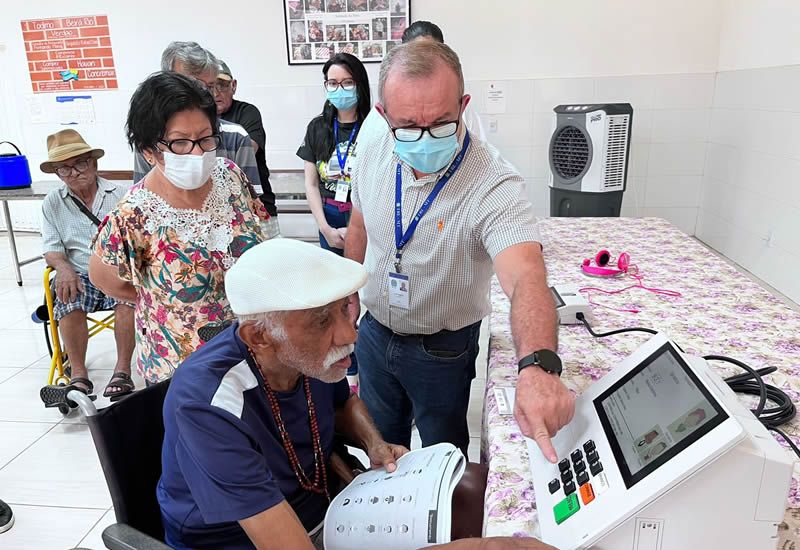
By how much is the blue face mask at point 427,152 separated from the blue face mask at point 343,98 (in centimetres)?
152

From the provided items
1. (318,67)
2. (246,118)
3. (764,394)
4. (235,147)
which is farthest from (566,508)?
(318,67)

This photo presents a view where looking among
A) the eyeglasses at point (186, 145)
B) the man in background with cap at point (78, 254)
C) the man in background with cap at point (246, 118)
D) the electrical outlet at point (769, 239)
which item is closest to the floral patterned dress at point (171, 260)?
the eyeglasses at point (186, 145)

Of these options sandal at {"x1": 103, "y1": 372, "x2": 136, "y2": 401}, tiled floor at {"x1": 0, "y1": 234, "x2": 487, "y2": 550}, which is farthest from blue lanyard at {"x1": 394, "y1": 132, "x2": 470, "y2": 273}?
sandal at {"x1": 103, "y1": 372, "x2": 136, "y2": 401}

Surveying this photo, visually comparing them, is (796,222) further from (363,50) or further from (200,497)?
(200,497)

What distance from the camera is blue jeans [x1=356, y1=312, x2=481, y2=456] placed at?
4.95 ft

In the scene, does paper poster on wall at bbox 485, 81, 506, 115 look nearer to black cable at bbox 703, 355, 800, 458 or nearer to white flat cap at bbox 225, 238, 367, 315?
black cable at bbox 703, 355, 800, 458

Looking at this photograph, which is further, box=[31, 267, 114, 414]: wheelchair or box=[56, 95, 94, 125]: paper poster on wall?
box=[56, 95, 94, 125]: paper poster on wall

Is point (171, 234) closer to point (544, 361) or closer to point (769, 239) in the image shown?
point (544, 361)

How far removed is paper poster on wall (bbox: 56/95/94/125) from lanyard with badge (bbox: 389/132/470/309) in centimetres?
466

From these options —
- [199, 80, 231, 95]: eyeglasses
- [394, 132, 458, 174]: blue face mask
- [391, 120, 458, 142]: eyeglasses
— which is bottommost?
[394, 132, 458, 174]: blue face mask

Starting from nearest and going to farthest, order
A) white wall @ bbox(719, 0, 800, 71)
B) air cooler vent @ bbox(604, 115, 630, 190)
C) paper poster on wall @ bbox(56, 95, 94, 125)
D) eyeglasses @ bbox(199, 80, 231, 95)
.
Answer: eyeglasses @ bbox(199, 80, 231, 95) < white wall @ bbox(719, 0, 800, 71) < air cooler vent @ bbox(604, 115, 630, 190) < paper poster on wall @ bbox(56, 95, 94, 125)

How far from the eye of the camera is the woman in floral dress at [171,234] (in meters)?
1.51

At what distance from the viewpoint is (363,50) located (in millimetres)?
4590

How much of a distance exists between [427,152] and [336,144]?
1641mm
